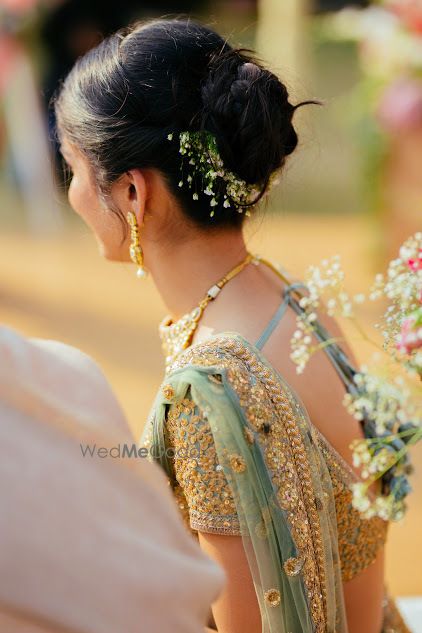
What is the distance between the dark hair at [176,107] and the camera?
1366 millimetres

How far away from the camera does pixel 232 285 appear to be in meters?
1.48

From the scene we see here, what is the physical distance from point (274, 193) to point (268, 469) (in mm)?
726

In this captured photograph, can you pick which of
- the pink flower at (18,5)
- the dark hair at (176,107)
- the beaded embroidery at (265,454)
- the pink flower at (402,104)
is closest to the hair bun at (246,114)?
the dark hair at (176,107)

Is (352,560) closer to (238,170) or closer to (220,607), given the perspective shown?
(220,607)

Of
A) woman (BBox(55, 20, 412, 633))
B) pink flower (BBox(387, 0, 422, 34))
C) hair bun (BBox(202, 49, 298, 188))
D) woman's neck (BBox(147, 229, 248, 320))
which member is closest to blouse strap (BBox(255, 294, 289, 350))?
woman (BBox(55, 20, 412, 633))

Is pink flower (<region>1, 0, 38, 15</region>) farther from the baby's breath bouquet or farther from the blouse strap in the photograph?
the baby's breath bouquet

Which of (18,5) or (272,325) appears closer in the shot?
(272,325)

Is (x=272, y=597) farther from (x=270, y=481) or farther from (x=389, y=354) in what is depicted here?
(x=389, y=354)

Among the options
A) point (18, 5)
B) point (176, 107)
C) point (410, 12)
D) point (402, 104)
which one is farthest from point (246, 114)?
point (18, 5)

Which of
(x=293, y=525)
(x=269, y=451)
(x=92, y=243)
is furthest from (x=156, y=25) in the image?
(x=92, y=243)

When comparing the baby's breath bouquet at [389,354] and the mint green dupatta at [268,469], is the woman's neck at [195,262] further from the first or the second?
the baby's breath bouquet at [389,354]

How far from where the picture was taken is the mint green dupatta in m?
1.23

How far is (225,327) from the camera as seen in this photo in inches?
55.9

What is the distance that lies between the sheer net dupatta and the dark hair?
13.5 inches
